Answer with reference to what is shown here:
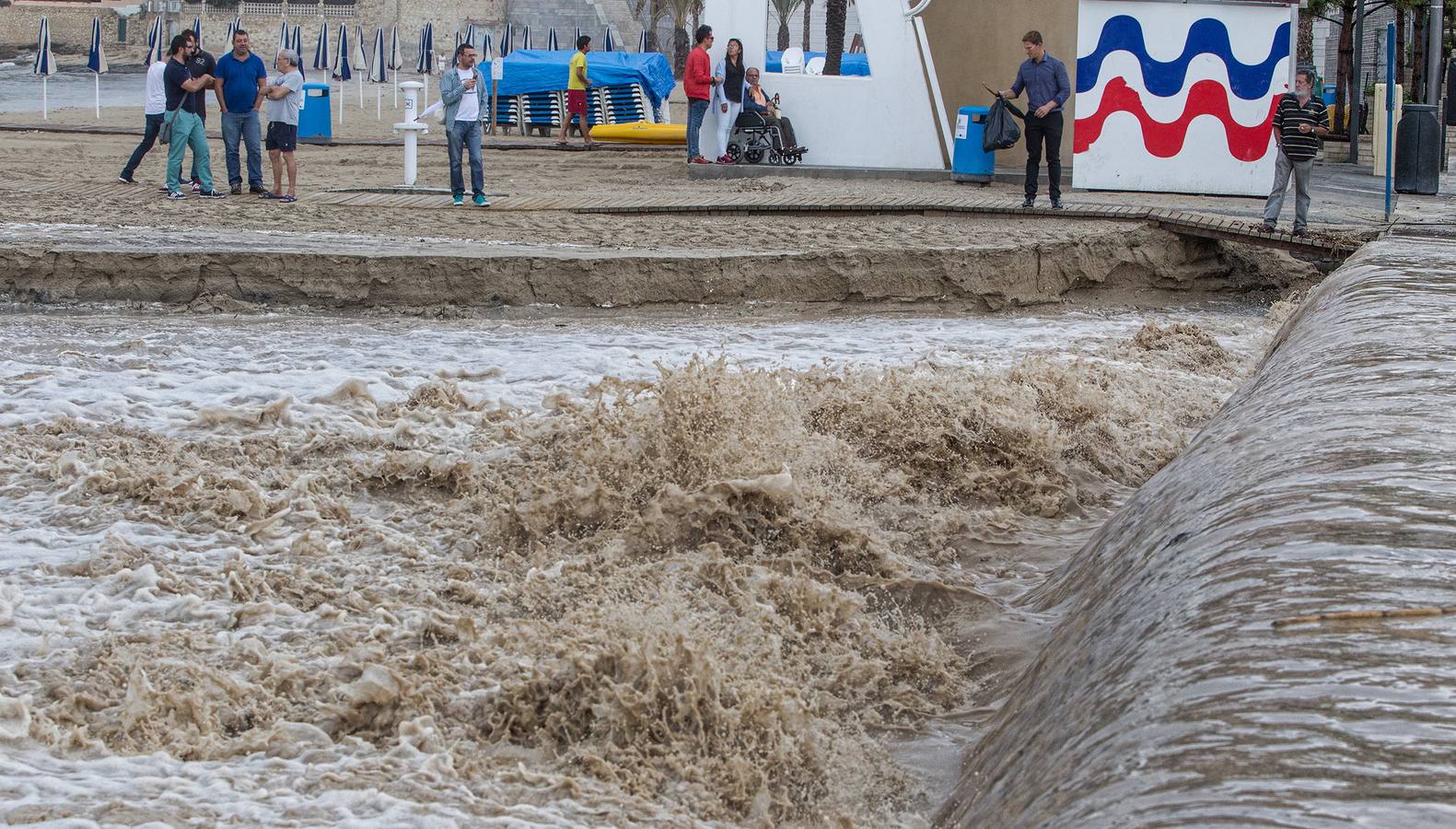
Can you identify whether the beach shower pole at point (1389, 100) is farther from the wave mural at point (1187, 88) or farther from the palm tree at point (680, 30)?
the palm tree at point (680, 30)

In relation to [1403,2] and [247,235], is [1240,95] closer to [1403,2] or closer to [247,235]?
[247,235]

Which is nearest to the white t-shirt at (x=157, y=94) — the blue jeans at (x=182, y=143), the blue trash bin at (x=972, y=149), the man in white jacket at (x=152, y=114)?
the man in white jacket at (x=152, y=114)

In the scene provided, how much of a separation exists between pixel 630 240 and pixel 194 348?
150 inches

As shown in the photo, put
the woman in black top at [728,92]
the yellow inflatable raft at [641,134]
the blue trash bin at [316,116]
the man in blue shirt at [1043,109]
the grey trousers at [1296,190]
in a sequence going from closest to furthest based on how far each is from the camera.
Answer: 1. the grey trousers at [1296,190]
2. the man in blue shirt at [1043,109]
3. the woman in black top at [728,92]
4. the blue trash bin at [316,116]
5. the yellow inflatable raft at [641,134]

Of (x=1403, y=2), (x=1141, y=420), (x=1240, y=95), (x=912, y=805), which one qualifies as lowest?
(x=912, y=805)

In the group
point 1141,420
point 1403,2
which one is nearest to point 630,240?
point 1141,420

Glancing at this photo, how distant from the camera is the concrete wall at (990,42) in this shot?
1681 centimetres

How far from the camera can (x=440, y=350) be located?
28.1ft

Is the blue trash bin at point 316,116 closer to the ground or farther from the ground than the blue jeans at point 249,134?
farther from the ground

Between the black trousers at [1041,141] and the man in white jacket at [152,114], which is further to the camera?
the man in white jacket at [152,114]

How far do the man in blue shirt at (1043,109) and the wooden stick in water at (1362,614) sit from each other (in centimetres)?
1036

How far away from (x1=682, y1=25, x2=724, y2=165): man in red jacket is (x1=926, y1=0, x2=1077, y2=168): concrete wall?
3.13 m

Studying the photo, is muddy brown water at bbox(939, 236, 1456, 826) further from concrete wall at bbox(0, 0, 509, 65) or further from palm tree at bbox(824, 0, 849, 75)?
concrete wall at bbox(0, 0, 509, 65)

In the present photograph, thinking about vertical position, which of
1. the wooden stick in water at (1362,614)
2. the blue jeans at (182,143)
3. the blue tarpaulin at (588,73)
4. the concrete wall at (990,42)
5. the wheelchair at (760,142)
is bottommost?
the wooden stick in water at (1362,614)
